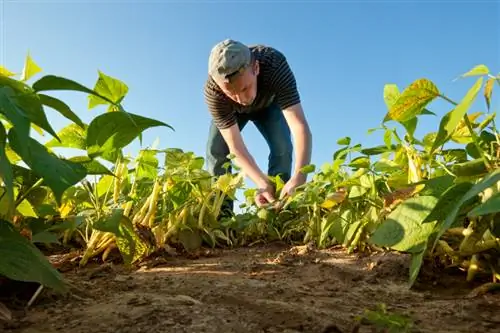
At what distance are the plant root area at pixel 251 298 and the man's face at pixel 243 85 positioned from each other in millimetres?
1604

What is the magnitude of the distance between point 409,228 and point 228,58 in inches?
80.9

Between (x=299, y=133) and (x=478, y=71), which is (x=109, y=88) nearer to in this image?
(x=478, y=71)

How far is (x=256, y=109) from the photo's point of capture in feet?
12.9

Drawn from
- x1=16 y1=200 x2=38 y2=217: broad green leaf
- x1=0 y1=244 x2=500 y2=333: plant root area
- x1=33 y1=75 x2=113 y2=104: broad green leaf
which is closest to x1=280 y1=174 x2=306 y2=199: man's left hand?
x1=0 y1=244 x2=500 y2=333: plant root area

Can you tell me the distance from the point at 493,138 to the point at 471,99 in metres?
0.44

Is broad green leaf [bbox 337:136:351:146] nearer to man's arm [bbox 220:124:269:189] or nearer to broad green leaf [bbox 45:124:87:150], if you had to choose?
A: broad green leaf [bbox 45:124:87:150]

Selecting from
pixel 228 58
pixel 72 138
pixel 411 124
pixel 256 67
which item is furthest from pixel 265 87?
pixel 72 138

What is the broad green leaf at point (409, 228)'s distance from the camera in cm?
111

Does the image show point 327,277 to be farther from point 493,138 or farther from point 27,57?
point 27,57

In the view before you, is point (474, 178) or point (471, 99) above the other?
point (471, 99)

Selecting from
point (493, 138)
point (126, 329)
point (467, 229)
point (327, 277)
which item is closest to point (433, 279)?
point (467, 229)

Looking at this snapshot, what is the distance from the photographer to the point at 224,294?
3.69ft

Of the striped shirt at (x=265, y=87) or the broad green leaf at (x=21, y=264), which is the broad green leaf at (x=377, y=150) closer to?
the broad green leaf at (x=21, y=264)

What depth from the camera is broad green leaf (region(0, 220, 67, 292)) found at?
904 mm
